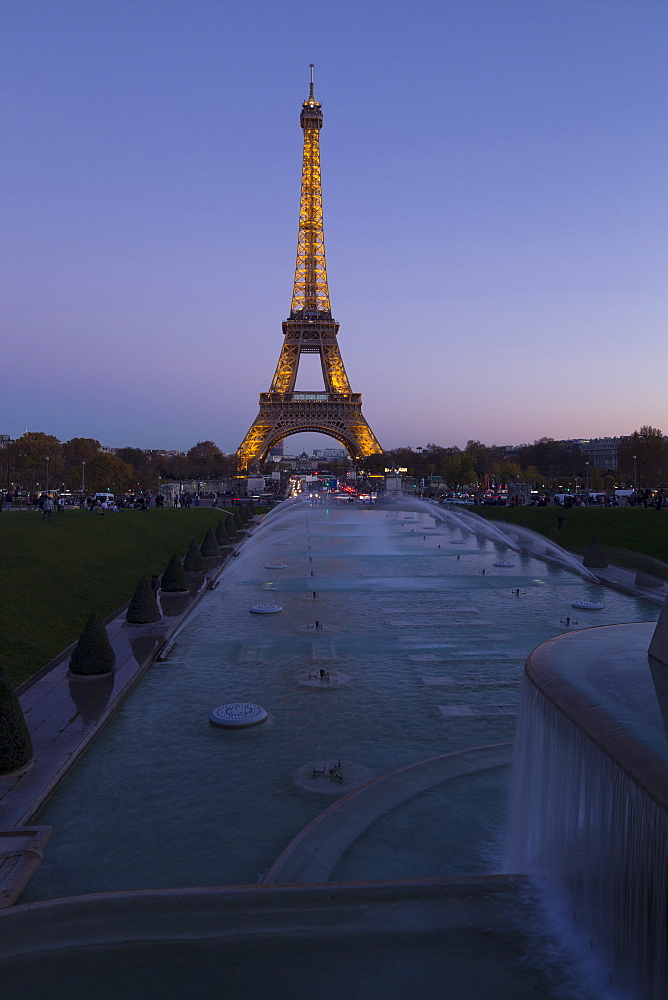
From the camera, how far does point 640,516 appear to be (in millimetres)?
41500

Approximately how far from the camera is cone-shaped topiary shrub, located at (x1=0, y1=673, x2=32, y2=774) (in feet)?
32.4

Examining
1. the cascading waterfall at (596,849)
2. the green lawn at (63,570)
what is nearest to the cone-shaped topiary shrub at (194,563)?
the green lawn at (63,570)

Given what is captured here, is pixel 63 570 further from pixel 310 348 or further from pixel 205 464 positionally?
pixel 205 464

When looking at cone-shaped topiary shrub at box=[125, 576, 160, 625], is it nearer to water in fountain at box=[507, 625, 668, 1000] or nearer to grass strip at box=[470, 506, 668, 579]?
water in fountain at box=[507, 625, 668, 1000]

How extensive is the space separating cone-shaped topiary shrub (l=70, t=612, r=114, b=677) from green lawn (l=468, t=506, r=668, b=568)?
84.3 feet

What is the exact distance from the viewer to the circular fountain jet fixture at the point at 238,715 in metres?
12.3

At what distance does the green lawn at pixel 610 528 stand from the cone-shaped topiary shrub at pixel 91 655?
25681mm

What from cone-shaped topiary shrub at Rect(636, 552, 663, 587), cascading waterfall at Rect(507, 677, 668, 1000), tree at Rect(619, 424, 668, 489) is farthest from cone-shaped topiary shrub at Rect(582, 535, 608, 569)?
tree at Rect(619, 424, 668, 489)

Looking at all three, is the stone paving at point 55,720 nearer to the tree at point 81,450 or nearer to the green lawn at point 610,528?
the green lawn at point 610,528

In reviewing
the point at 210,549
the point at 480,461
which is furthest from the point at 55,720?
the point at 480,461

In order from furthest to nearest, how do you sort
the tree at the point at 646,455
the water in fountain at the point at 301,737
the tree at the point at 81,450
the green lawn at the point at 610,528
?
1. the tree at the point at 81,450
2. the tree at the point at 646,455
3. the green lawn at the point at 610,528
4. the water in fountain at the point at 301,737

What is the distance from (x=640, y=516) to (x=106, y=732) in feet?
121

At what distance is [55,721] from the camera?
12.3 m

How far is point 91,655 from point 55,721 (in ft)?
8.62
